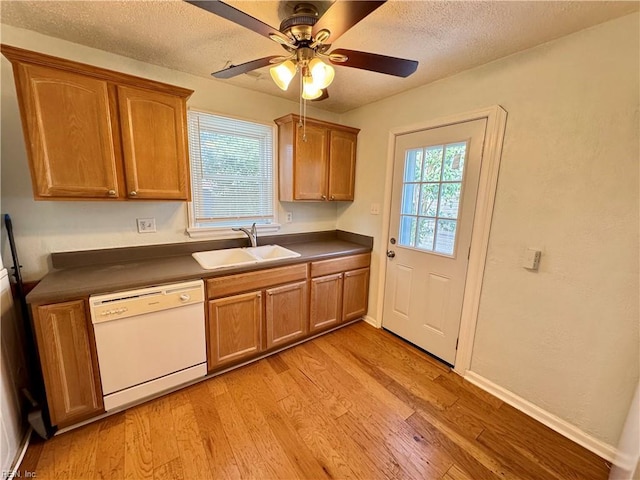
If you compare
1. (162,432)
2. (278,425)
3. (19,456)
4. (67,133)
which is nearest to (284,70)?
(67,133)

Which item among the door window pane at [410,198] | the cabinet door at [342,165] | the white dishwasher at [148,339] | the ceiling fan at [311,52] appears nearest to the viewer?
the ceiling fan at [311,52]

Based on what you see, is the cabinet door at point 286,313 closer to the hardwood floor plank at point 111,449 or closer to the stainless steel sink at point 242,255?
the stainless steel sink at point 242,255

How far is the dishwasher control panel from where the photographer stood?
1483 millimetres

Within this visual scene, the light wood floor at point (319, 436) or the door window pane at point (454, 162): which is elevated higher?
the door window pane at point (454, 162)

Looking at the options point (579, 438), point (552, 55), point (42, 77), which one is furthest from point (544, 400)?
point (42, 77)

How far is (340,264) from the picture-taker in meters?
2.55

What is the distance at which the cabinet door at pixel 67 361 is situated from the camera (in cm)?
139

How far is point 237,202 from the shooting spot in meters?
2.46

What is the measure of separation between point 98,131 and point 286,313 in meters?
1.77

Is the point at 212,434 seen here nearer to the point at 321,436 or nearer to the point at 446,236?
the point at 321,436

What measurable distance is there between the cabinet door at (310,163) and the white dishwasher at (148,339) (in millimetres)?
1255

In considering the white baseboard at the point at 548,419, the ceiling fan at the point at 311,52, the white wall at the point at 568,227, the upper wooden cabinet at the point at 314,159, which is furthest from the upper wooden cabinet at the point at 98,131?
the white baseboard at the point at 548,419

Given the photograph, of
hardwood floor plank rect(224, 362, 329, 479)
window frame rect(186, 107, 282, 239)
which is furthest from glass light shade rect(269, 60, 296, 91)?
hardwood floor plank rect(224, 362, 329, 479)

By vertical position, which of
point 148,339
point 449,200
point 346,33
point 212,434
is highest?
point 346,33
